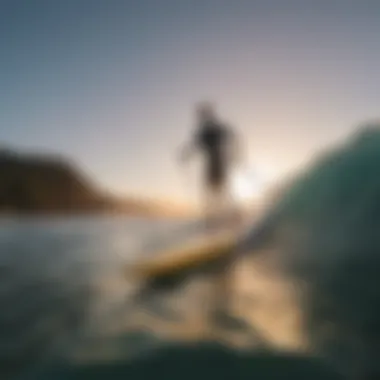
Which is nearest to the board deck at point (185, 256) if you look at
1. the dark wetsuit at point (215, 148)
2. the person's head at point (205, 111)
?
the dark wetsuit at point (215, 148)

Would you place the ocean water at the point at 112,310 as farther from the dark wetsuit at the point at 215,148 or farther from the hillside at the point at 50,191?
the dark wetsuit at the point at 215,148

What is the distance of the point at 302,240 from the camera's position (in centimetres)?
129

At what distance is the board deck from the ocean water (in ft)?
0.08

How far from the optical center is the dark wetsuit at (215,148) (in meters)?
1.30

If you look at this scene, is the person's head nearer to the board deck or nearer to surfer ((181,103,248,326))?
surfer ((181,103,248,326))

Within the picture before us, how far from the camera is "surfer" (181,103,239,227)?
1295 mm

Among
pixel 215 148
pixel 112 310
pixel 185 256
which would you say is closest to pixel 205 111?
pixel 215 148

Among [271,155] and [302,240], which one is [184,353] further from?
[271,155]

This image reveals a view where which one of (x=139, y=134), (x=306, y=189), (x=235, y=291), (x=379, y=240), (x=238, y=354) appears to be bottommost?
(x=238, y=354)

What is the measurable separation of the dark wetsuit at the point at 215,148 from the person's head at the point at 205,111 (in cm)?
2

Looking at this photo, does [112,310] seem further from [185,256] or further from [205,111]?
[205,111]

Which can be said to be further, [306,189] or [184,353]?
[306,189]

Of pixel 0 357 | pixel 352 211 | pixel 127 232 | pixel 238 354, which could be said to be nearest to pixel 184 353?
pixel 238 354

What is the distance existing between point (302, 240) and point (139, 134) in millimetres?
497
